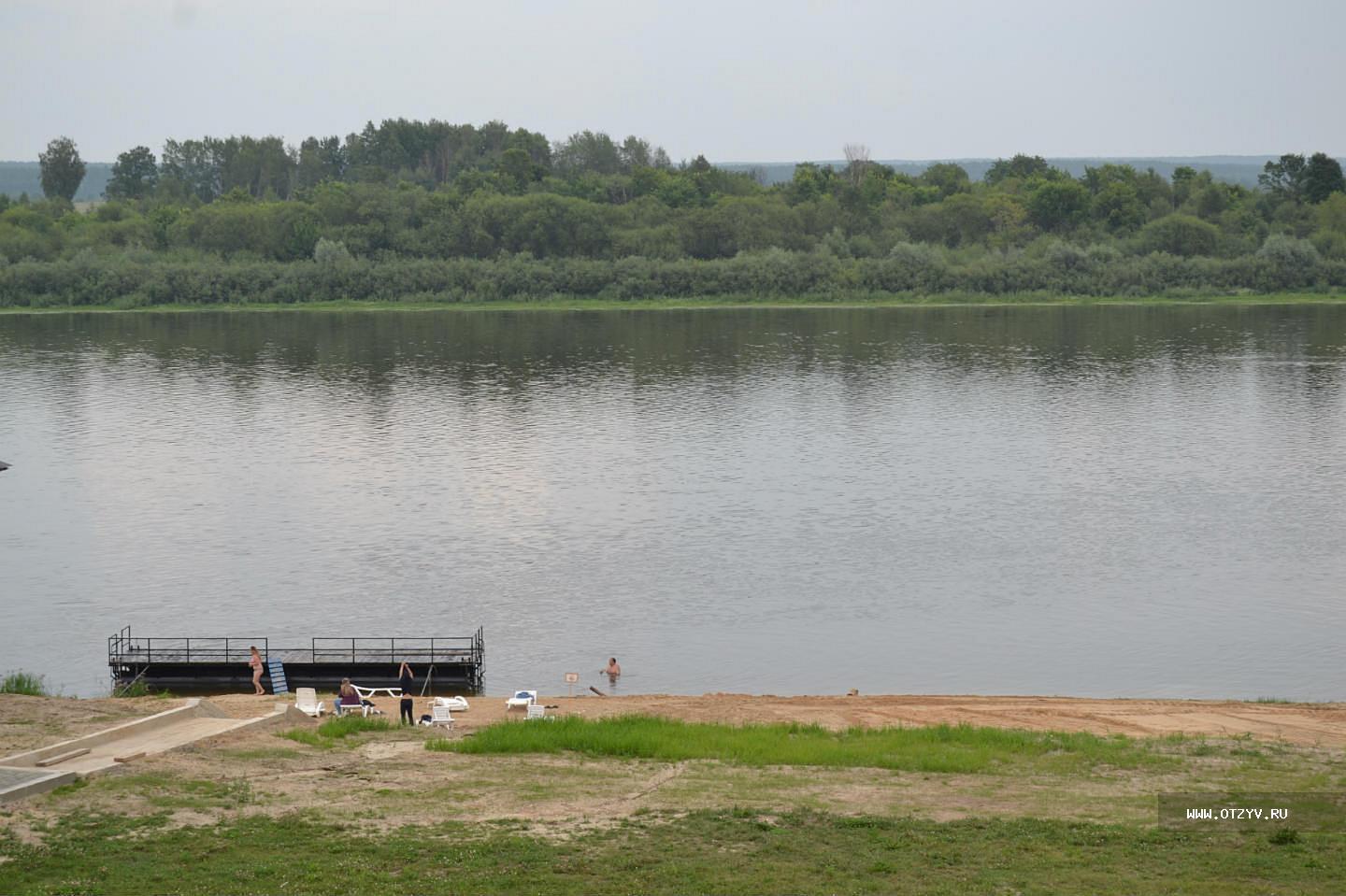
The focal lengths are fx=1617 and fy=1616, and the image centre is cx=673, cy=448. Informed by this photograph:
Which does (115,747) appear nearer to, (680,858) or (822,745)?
(680,858)

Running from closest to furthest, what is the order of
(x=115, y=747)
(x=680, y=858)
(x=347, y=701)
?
(x=680, y=858) < (x=115, y=747) < (x=347, y=701)

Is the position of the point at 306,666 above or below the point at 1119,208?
below

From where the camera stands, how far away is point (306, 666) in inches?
1644

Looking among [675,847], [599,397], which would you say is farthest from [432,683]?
[599,397]

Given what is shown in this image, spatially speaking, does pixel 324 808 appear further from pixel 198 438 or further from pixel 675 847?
pixel 198 438

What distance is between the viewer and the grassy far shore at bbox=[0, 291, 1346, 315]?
158625 mm

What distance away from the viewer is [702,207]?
188 meters

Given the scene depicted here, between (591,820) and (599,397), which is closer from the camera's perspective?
(591,820)

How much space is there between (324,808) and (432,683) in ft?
56.3

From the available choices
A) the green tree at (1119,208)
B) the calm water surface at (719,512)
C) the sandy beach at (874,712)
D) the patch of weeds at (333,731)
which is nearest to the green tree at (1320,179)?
the green tree at (1119,208)

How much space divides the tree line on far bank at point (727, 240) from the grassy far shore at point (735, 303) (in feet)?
5.00

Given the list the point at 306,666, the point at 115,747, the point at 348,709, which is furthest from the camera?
the point at 306,666

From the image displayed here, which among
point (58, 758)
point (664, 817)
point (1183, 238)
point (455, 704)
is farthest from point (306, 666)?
point (1183, 238)

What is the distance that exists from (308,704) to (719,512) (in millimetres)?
28378
